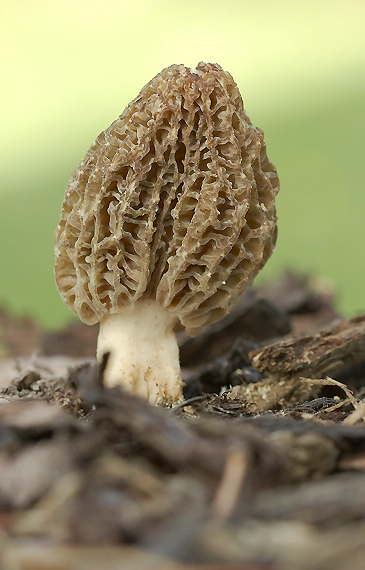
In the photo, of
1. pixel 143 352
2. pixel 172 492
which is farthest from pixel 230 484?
pixel 143 352

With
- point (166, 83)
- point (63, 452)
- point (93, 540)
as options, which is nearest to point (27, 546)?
point (93, 540)

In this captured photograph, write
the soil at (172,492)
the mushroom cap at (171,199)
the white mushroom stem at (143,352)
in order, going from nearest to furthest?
the soil at (172,492) < the mushroom cap at (171,199) < the white mushroom stem at (143,352)

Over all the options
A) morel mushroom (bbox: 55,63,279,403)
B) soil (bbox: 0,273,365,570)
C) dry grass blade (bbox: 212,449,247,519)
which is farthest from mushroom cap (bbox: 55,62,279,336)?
dry grass blade (bbox: 212,449,247,519)

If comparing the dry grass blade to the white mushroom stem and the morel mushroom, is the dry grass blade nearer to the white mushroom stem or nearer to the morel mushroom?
the morel mushroom

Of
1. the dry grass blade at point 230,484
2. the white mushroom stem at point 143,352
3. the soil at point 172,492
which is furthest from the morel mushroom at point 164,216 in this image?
the dry grass blade at point 230,484

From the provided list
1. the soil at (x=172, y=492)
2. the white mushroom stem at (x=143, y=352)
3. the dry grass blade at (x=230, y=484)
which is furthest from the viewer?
the white mushroom stem at (x=143, y=352)

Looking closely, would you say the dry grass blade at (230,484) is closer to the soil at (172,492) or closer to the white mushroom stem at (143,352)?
the soil at (172,492)

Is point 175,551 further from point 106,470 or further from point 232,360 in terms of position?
point 232,360

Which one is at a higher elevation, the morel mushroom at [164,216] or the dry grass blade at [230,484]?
the morel mushroom at [164,216]
